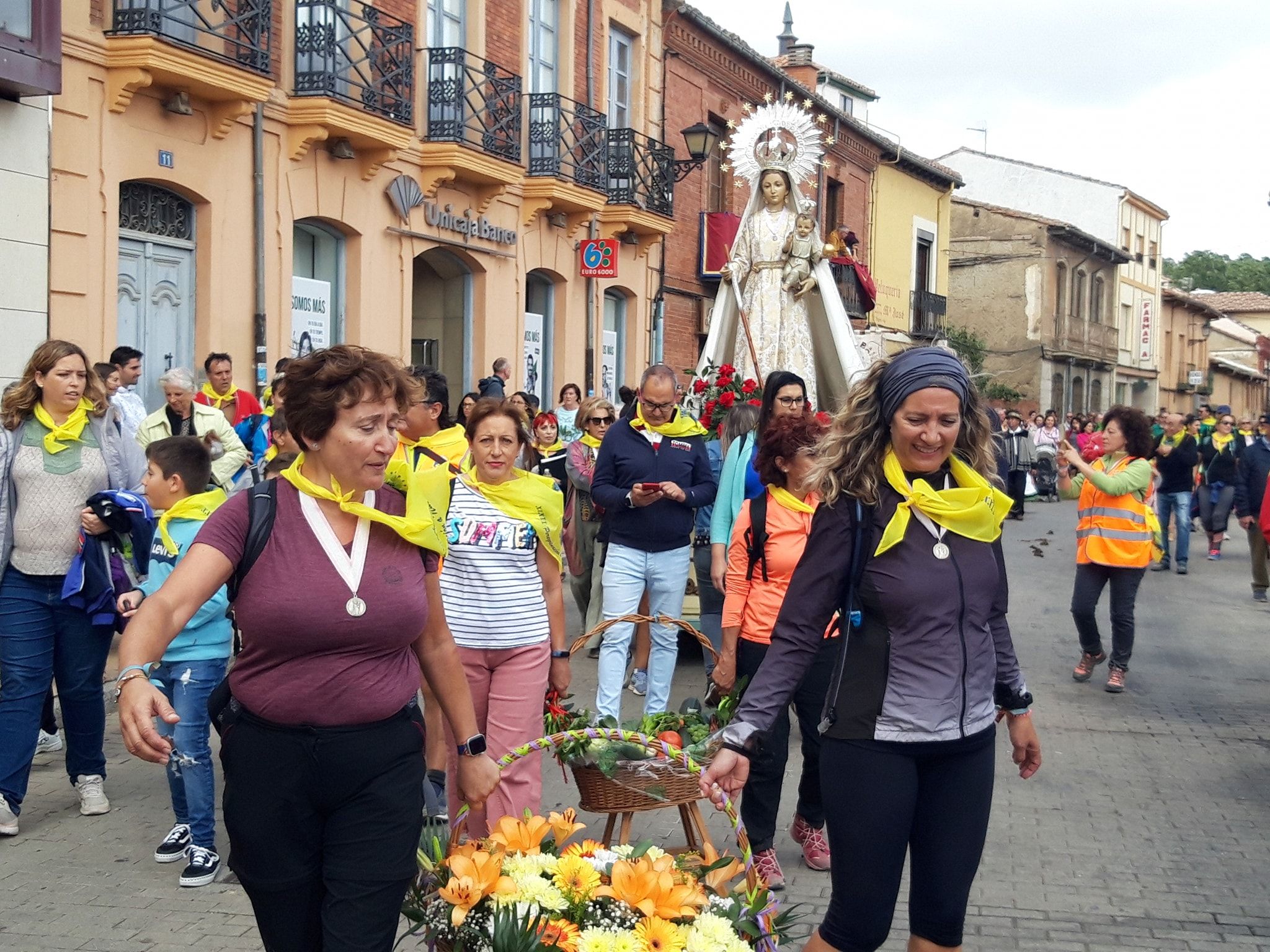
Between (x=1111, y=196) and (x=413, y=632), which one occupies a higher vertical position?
(x=1111, y=196)

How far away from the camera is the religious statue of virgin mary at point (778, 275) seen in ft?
42.0

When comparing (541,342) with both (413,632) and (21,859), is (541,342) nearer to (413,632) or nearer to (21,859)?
(21,859)

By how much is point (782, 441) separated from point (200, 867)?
2.86 meters

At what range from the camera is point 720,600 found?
8172mm

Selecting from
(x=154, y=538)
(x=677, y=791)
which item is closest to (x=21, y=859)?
(x=154, y=538)

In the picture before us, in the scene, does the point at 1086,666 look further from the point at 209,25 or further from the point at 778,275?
the point at 209,25

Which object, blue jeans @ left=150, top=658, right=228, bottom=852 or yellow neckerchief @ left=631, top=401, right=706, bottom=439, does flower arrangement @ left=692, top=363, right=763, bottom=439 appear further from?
blue jeans @ left=150, top=658, right=228, bottom=852

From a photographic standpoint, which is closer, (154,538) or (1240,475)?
(154,538)

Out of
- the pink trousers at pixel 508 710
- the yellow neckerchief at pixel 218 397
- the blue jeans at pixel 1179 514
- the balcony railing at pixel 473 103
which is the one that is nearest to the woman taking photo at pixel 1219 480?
the blue jeans at pixel 1179 514

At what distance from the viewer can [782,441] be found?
19.0 ft

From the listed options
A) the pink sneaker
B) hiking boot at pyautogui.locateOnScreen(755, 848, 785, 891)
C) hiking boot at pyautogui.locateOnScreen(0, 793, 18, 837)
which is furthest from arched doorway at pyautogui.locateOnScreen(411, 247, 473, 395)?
hiking boot at pyautogui.locateOnScreen(755, 848, 785, 891)

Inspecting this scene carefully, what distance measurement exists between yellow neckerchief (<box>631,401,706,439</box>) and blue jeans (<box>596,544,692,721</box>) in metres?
0.68

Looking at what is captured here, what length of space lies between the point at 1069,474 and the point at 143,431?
6.51 m

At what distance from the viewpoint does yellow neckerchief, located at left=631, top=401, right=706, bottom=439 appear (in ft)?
26.4
